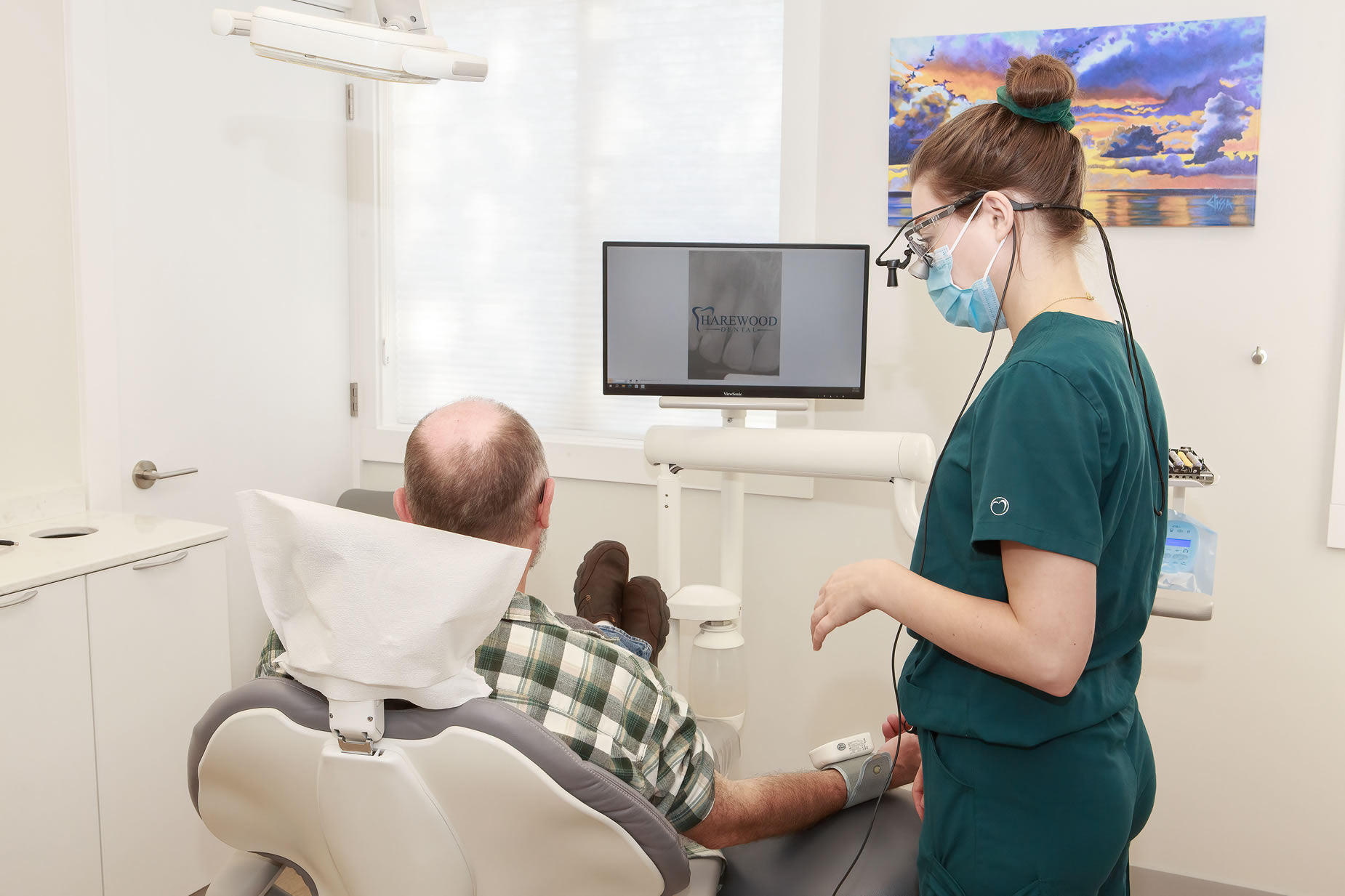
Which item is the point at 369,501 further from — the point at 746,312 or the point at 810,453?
the point at 810,453

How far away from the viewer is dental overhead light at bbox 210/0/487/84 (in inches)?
68.6

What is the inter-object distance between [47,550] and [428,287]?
1.26 m

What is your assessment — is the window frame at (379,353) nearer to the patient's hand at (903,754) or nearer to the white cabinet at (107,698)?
the white cabinet at (107,698)

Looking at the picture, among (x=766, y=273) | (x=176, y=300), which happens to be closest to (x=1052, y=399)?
(x=766, y=273)

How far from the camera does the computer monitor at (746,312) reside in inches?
76.5

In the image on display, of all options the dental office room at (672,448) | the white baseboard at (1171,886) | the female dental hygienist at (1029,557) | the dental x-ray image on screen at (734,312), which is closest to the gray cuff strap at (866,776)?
the dental office room at (672,448)

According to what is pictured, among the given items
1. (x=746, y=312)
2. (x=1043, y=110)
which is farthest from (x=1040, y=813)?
(x=746, y=312)

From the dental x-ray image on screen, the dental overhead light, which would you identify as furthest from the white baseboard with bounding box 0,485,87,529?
the dental x-ray image on screen

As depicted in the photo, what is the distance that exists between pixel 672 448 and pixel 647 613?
322 millimetres

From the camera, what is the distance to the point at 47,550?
6.15ft

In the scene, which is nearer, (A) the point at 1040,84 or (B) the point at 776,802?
(A) the point at 1040,84

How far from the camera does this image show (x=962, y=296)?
1173 millimetres

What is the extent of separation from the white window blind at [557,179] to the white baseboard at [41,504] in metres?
0.92

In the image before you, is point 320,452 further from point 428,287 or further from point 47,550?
point 47,550
